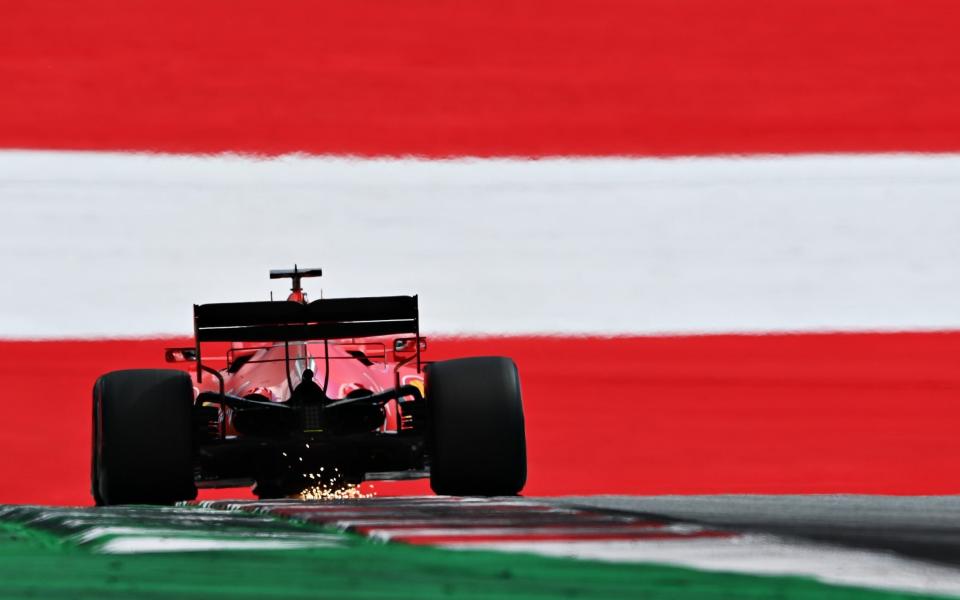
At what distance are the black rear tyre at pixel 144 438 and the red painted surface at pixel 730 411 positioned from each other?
6.46ft

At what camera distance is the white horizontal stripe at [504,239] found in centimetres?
646

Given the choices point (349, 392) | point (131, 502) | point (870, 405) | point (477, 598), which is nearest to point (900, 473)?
point (870, 405)

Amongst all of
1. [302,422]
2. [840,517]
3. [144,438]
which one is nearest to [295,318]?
[302,422]

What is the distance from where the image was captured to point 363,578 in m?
2.07

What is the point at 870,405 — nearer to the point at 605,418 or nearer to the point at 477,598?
the point at 605,418

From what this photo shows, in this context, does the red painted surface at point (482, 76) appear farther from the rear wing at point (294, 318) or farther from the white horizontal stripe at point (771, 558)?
the white horizontal stripe at point (771, 558)

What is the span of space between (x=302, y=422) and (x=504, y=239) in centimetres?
222

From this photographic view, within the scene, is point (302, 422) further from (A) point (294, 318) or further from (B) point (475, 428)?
(B) point (475, 428)

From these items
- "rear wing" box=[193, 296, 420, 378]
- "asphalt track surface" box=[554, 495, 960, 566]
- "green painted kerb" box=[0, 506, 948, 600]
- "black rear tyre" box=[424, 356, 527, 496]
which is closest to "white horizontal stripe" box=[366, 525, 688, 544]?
"asphalt track surface" box=[554, 495, 960, 566]

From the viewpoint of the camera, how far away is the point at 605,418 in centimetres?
654

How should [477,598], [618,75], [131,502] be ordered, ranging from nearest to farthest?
[477,598] < [131,502] < [618,75]

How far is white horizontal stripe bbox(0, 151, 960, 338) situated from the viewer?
6.46m

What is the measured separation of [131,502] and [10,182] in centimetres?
247

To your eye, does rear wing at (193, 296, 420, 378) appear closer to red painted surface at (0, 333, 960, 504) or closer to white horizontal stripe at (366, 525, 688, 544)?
red painted surface at (0, 333, 960, 504)
